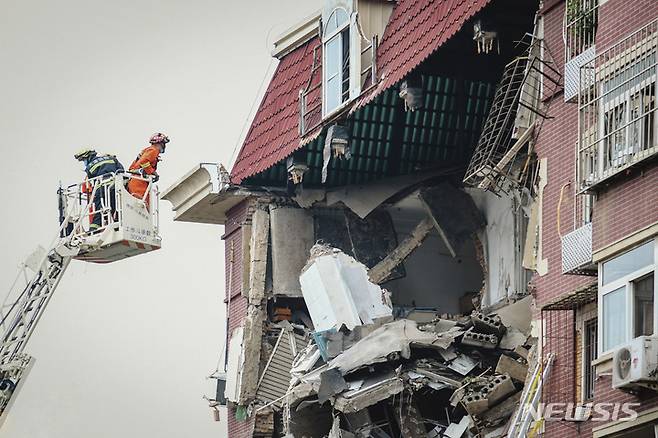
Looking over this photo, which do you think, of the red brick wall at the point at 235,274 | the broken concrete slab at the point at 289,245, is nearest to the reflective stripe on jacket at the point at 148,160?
the red brick wall at the point at 235,274

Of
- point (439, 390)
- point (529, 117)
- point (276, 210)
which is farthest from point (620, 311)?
point (276, 210)

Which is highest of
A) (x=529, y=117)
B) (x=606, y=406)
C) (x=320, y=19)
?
(x=320, y=19)

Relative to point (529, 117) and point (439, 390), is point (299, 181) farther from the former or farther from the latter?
point (529, 117)

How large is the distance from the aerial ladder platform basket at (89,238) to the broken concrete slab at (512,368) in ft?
31.8

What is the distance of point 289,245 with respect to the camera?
4153 centimetres

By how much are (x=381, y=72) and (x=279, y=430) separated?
801 centimetres

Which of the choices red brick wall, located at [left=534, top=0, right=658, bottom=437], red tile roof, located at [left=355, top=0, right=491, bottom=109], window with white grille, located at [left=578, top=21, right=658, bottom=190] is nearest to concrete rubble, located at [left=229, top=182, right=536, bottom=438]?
red brick wall, located at [left=534, top=0, right=658, bottom=437]

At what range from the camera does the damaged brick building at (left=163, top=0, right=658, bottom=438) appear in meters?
26.6

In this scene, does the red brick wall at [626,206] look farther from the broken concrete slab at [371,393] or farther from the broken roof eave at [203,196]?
the broken roof eave at [203,196]

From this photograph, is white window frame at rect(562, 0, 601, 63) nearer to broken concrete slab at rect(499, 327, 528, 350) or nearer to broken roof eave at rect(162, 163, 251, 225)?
broken concrete slab at rect(499, 327, 528, 350)

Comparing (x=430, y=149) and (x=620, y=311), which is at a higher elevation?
(x=430, y=149)

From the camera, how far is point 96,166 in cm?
4075

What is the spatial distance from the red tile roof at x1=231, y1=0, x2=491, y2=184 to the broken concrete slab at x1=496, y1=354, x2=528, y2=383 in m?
5.34

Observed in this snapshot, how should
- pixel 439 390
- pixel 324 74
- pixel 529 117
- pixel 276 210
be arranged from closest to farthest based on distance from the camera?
pixel 529 117 → pixel 439 390 → pixel 324 74 → pixel 276 210
